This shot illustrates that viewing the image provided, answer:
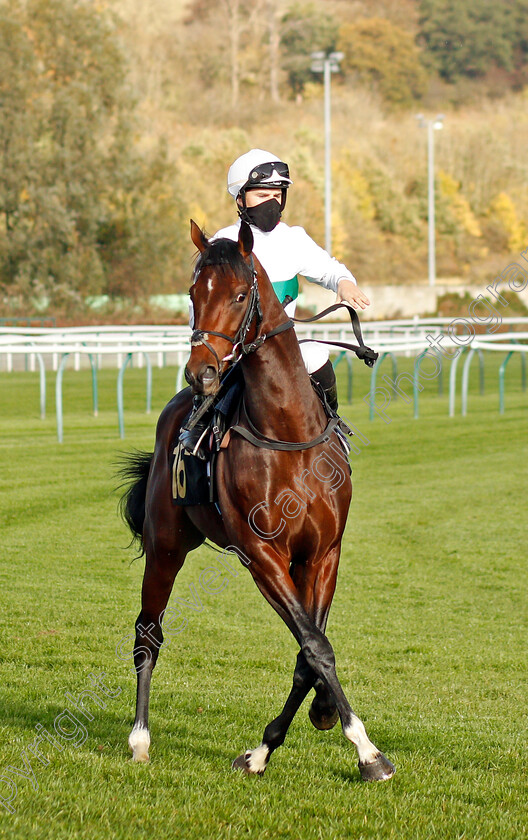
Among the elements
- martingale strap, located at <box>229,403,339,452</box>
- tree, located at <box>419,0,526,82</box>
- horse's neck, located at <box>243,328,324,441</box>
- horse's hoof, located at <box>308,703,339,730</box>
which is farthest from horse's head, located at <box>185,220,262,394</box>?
tree, located at <box>419,0,526,82</box>

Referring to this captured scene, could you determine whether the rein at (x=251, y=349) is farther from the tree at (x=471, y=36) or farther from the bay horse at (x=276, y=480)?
the tree at (x=471, y=36)

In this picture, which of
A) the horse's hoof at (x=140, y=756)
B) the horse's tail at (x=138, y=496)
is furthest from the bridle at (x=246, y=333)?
the horse's hoof at (x=140, y=756)

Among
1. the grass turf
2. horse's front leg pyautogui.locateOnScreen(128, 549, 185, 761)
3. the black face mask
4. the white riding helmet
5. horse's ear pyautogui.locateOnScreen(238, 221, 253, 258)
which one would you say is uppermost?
the white riding helmet

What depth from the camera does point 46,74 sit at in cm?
3838

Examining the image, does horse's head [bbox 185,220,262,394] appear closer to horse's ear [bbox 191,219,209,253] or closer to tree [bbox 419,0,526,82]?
horse's ear [bbox 191,219,209,253]

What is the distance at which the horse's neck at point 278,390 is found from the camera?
376 cm

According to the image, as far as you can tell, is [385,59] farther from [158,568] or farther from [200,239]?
[200,239]

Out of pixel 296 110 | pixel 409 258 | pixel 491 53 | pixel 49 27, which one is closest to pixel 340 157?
pixel 409 258

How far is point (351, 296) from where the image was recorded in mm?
4051

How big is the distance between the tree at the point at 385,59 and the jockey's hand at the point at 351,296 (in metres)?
95.5

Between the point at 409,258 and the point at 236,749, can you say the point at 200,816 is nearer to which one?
the point at 236,749

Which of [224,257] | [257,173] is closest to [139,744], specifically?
[224,257]

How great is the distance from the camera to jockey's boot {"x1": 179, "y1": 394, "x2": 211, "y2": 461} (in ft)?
13.3

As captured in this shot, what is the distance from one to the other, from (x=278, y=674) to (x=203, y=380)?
233cm
